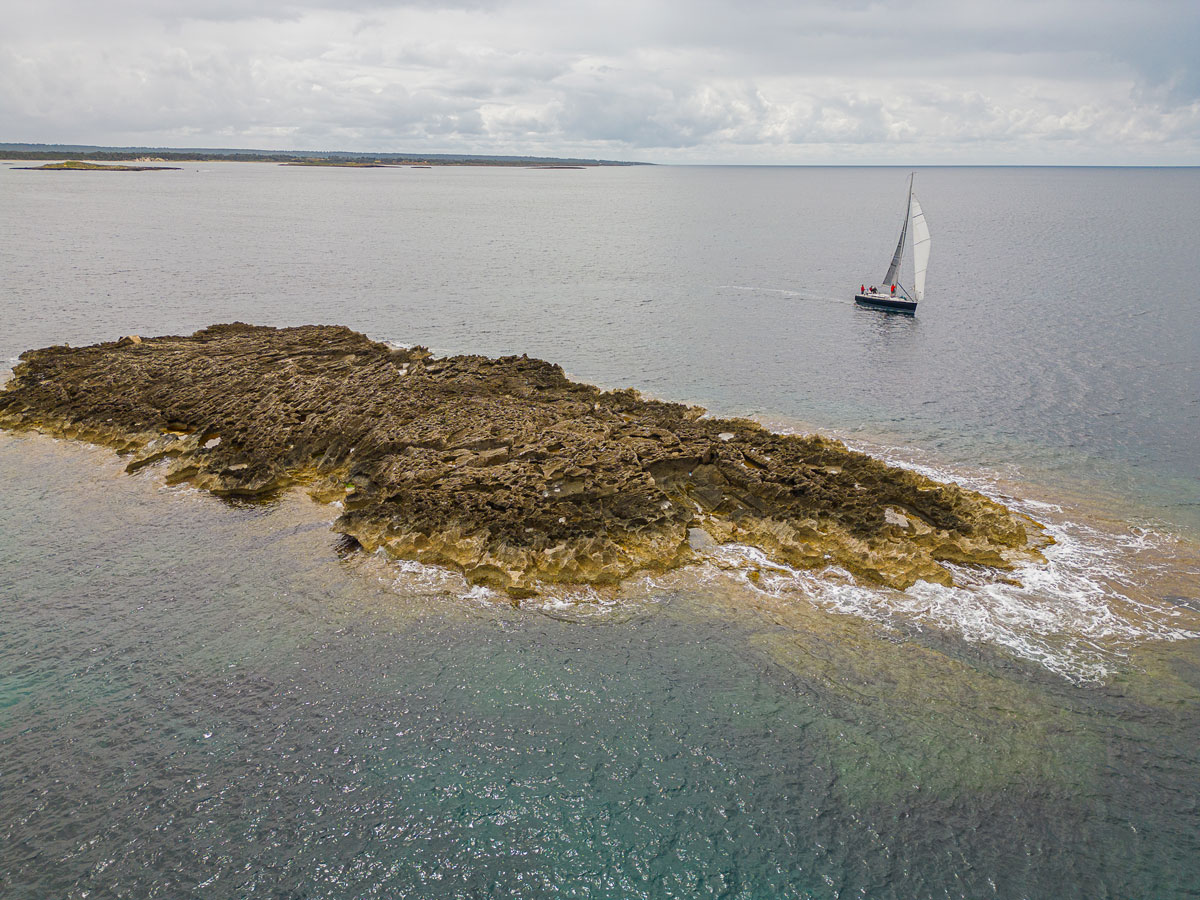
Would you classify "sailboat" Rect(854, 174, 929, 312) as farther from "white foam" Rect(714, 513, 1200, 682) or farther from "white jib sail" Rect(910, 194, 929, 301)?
"white foam" Rect(714, 513, 1200, 682)

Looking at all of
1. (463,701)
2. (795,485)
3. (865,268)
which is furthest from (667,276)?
(463,701)

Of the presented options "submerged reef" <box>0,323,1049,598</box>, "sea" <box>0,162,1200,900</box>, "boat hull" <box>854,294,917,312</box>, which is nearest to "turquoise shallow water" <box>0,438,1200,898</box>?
"sea" <box>0,162,1200,900</box>

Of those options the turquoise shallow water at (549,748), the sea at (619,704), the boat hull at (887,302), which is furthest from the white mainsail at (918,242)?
the turquoise shallow water at (549,748)

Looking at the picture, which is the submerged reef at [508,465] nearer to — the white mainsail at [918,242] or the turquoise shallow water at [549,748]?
the turquoise shallow water at [549,748]

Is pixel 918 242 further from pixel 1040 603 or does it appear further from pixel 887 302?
pixel 1040 603

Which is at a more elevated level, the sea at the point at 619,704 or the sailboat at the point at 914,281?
the sailboat at the point at 914,281
